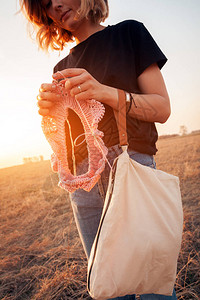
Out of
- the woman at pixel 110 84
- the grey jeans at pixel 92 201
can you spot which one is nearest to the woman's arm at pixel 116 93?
the woman at pixel 110 84

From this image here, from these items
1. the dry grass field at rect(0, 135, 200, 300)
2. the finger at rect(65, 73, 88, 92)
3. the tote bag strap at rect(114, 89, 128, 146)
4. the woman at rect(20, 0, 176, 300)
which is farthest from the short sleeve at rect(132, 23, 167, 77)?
the dry grass field at rect(0, 135, 200, 300)

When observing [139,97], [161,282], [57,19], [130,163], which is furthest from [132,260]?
[57,19]

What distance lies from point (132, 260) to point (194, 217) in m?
3.22

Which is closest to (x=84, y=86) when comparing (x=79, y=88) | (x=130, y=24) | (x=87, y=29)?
(x=79, y=88)

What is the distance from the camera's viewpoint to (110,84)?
1.09m

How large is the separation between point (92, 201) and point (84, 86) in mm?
679

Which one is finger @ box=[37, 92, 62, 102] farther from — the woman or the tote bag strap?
the tote bag strap

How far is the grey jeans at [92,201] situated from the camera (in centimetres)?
105

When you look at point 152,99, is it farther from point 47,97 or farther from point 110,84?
point 47,97

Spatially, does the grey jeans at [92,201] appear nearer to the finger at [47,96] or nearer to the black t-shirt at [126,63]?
the black t-shirt at [126,63]

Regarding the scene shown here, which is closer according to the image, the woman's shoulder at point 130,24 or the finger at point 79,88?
the finger at point 79,88

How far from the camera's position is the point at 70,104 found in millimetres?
1057

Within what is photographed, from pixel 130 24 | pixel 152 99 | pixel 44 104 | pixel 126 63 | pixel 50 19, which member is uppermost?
pixel 50 19

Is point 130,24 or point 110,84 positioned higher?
point 130,24
